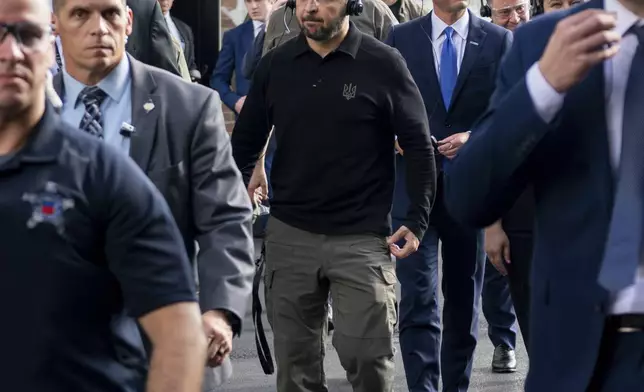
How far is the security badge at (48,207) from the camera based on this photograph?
298 centimetres

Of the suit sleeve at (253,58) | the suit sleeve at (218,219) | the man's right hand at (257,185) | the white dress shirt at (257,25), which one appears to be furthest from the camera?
the white dress shirt at (257,25)

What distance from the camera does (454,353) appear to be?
7.51m

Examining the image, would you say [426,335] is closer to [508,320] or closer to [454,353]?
[454,353]

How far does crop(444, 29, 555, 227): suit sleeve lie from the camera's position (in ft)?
10.3

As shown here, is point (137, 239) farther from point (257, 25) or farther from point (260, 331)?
point (257, 25)

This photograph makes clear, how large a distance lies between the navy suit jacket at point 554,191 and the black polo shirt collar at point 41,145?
2.75 feet

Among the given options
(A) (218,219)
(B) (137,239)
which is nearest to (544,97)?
(B) (137,239)

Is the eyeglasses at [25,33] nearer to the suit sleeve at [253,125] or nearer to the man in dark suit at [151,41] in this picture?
the suit sleeve at [253,125]

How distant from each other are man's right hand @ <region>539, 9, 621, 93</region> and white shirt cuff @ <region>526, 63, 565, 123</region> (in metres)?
0.01

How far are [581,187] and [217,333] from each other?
1460 mm

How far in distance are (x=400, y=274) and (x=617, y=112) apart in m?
4.27

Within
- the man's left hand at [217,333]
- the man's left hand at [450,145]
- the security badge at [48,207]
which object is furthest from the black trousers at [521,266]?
the security badge at [48,207]

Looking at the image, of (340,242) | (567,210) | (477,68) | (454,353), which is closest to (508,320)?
(454,353)

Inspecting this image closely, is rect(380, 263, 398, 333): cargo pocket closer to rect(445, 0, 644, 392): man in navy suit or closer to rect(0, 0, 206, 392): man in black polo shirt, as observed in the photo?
rect(445, 0, 644, 392): man in navy suit
